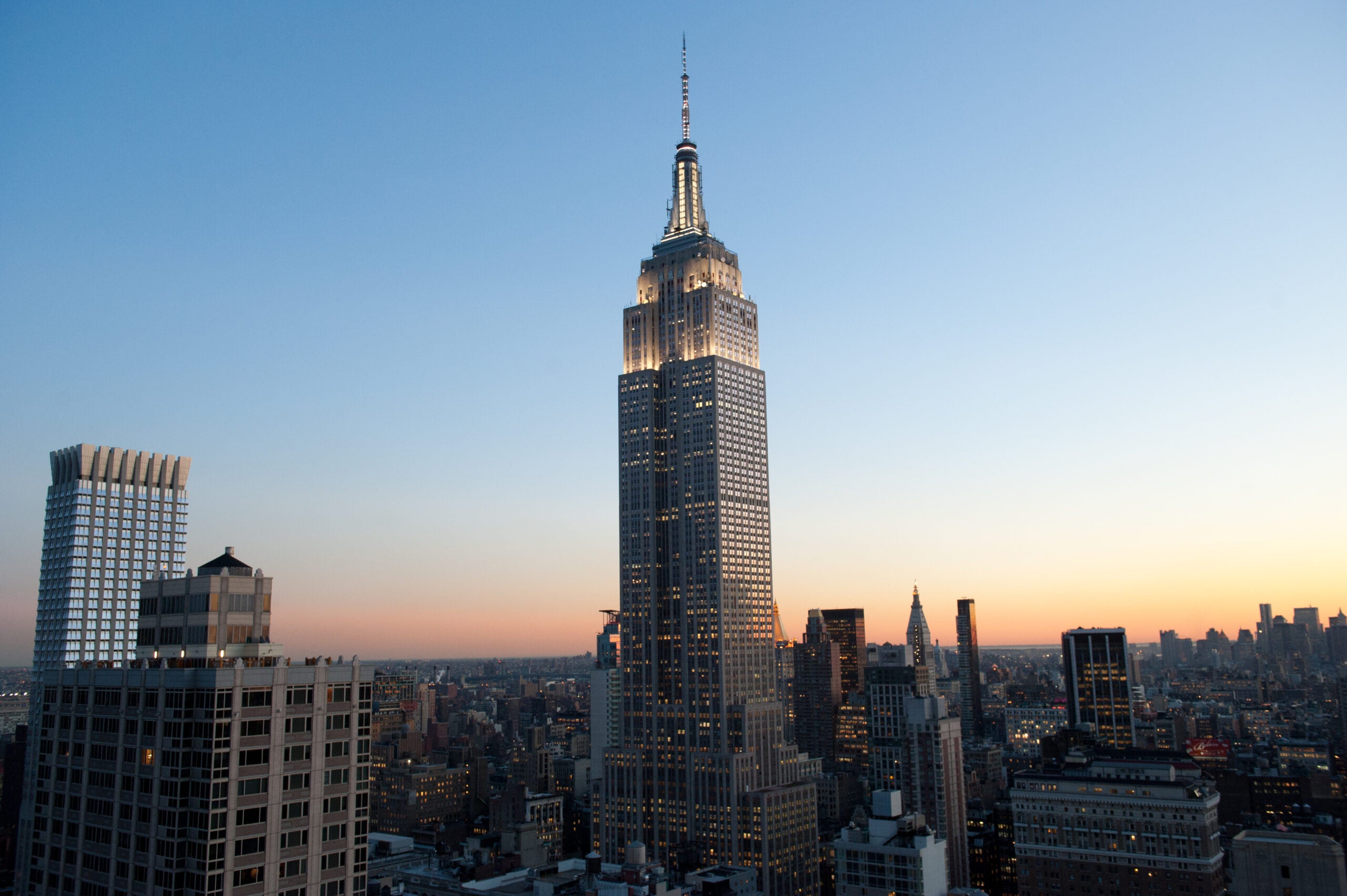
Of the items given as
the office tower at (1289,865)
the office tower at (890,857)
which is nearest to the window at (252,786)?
the office tower at (890,857)

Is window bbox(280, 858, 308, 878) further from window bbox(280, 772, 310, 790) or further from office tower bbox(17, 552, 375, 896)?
window bbox(280, 772, 310, 790)

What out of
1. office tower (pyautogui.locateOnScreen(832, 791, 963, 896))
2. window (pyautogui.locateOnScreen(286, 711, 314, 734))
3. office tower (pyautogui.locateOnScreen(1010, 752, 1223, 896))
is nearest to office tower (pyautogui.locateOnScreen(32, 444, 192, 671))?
window (pyautogui.locateOnScreen(286, 711, 314, 734))

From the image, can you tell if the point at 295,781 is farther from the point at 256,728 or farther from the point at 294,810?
the point at 256,728

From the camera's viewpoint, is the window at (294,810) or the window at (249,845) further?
the window at (294,810)

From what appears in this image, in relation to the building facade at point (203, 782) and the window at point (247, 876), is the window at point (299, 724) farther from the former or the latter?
the window at point (247, 876)

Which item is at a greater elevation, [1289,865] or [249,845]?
[249,845]

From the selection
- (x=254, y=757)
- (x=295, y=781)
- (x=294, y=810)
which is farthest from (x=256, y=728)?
(x=294, y=810)

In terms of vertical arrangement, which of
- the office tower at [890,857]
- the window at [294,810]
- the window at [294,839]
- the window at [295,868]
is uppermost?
the window at [294,810]
